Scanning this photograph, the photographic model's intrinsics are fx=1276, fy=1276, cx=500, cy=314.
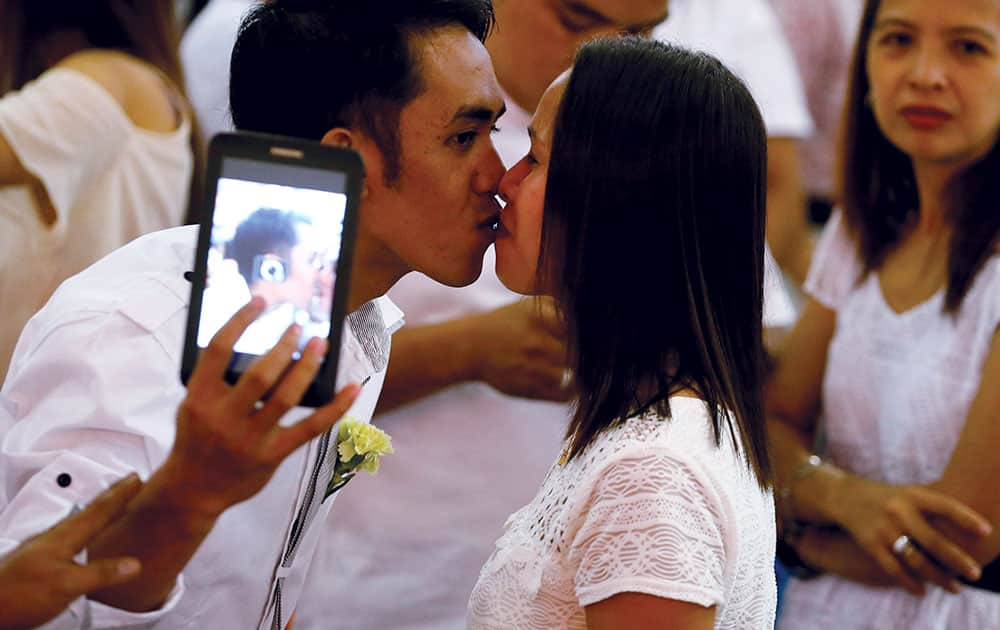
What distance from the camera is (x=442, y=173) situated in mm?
1860

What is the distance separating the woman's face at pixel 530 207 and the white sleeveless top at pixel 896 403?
0.92 m

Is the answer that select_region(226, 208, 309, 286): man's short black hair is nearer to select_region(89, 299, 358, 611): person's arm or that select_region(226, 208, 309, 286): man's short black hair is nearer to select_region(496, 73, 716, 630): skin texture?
select_region(89, 299, 358, 611): person's arm

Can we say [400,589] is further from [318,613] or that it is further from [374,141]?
[374,141]

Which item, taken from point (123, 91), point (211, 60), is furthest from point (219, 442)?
point (211, 60)

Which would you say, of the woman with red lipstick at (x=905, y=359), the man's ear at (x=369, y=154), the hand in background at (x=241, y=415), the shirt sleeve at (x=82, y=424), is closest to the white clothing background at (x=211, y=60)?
the man's ear at (x=369, y=154)

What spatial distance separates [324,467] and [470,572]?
2.77 ft

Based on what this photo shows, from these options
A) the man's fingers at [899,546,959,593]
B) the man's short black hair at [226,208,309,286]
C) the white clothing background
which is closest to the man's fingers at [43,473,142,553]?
the man's short black hair at [226,208,309,286]

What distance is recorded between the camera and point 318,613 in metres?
2.47

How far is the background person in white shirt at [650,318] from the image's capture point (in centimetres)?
149

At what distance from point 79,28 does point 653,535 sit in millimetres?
1861

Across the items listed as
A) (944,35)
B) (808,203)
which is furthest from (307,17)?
(808,203)

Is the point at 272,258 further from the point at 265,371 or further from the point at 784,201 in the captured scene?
the point at 784,201

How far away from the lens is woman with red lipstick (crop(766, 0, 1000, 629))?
2.21 meters

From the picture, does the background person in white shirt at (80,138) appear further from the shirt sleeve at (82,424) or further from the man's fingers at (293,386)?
the man's fingers at (293,386)
